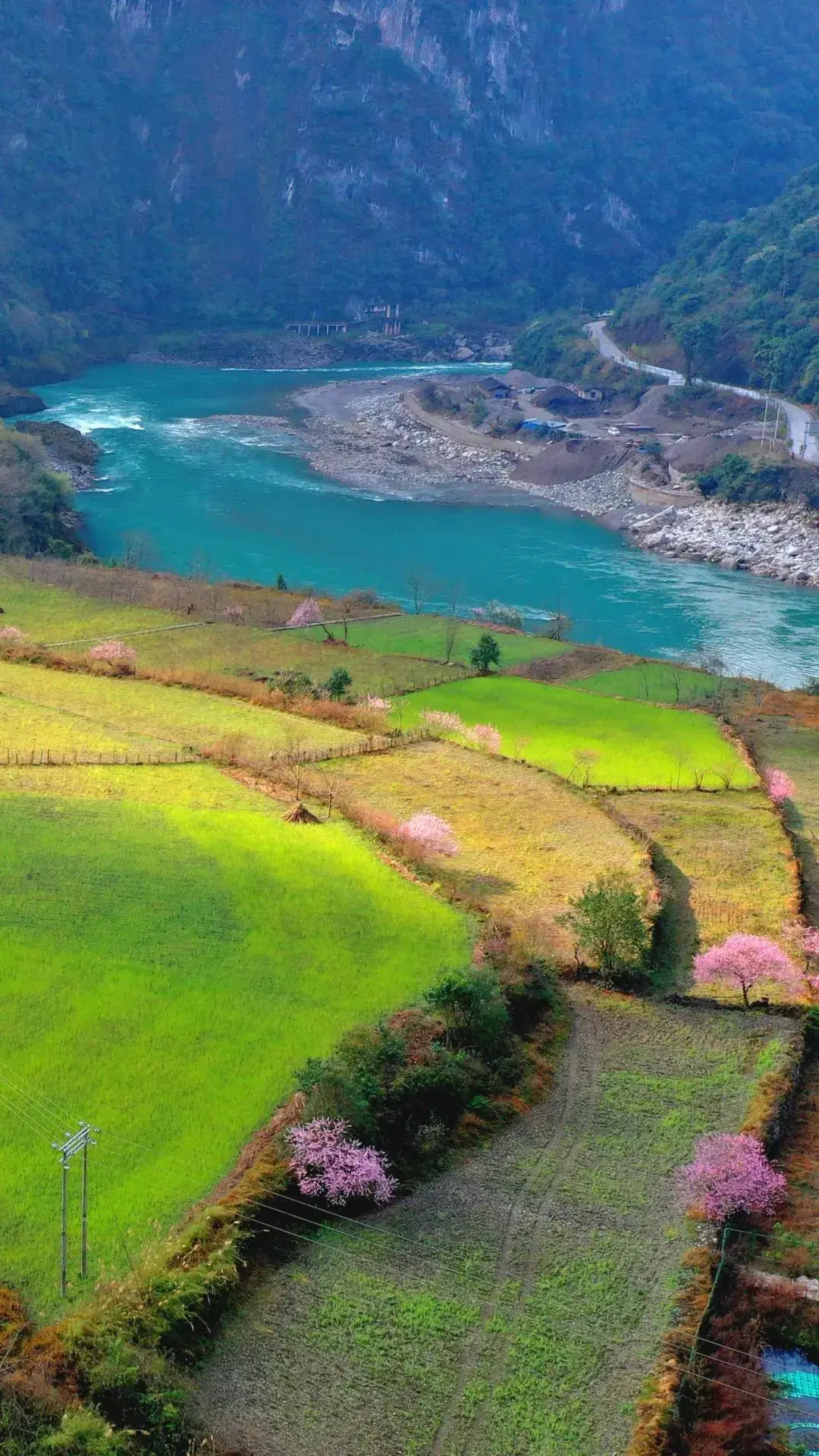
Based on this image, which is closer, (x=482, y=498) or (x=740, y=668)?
(x=740, y=668)

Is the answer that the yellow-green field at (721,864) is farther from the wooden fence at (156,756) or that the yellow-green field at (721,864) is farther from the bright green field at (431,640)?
the bright green field at (431,640)

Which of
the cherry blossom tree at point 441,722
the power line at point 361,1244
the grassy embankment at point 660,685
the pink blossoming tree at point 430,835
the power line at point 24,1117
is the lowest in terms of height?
the grassy embankment at point 660,685

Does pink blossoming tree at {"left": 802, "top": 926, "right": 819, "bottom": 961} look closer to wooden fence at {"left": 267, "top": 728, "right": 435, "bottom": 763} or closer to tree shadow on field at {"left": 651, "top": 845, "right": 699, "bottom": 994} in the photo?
tree shadow on field at {"left": 651, "top": 845, "right": 699, "bottom": 994}

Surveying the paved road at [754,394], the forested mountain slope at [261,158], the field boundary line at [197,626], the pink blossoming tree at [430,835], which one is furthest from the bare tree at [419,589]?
the forested mountain slope at [261,158]

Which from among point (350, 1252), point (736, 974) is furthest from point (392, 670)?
point (350, 1252)

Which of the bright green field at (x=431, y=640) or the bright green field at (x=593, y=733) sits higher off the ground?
the bright green field at (x=593, y=733)

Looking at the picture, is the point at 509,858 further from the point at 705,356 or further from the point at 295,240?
the point at 295,240

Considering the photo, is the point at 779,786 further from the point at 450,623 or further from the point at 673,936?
the point at 450,623
